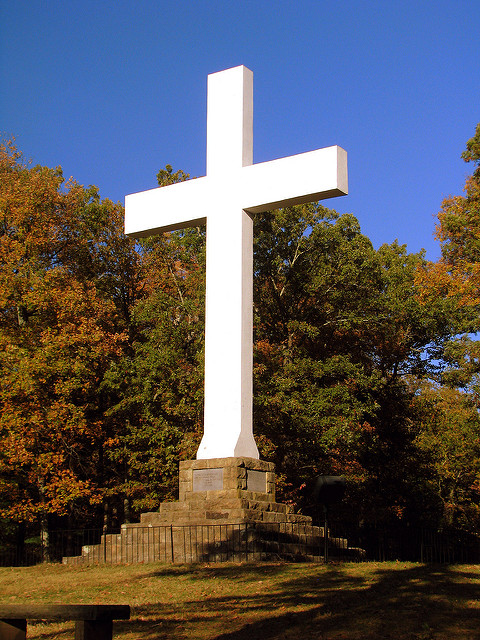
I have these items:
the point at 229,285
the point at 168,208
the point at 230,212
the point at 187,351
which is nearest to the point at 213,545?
the point at 229,285

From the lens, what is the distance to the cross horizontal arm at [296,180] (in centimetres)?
1144

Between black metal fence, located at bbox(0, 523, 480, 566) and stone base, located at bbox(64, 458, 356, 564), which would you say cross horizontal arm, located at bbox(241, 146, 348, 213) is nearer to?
A: stone base, located at bbox(64, 458, 356, 564)

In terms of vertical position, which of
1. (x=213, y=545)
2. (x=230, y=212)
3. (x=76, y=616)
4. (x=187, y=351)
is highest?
(x=230, y=212)

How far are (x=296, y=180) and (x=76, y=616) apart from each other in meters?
8.91

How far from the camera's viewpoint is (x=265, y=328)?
76.9 ft

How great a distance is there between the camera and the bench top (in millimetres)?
3969

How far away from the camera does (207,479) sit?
1177cm

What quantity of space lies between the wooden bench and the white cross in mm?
Result: 7458

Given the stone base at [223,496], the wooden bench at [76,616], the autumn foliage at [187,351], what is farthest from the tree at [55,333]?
the wooden bench at [76,616]

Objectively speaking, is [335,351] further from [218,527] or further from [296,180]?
[218,527]

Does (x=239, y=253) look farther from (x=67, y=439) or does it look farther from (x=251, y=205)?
(x=67, y=439)

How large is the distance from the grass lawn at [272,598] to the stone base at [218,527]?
0.70 meters

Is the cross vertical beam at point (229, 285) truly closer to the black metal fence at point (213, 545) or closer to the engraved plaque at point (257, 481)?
the engraved plaque at point (257, 481)

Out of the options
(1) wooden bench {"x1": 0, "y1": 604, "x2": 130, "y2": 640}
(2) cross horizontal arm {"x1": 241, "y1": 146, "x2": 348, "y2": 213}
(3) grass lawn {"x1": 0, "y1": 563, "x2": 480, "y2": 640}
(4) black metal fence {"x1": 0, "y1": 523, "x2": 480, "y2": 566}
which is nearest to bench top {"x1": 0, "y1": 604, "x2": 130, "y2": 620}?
(1) wooden bench {"x1": 0, "y1": 604, "x2": 130, "y2": 640}
